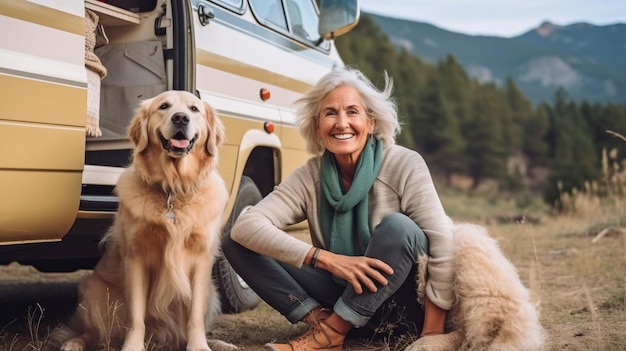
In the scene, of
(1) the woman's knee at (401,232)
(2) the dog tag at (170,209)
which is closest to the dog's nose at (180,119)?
(2) the dog tag at (170,209)

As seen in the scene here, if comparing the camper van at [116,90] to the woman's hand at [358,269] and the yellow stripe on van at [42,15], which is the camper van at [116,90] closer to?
the yellow stripe on van at [42,15]

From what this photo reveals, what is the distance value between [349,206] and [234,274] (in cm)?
162

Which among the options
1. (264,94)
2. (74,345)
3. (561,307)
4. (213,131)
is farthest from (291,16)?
(74,345)

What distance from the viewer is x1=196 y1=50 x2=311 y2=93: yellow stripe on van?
416cm

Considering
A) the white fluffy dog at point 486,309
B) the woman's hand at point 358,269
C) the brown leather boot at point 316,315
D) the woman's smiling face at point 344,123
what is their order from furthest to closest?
the woman's smiling face at point 344,123 → the brown leather boot at point 316,315 → the woman's hand at point 358,269 → the white fluffy dog at point 486,309

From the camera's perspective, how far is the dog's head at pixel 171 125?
3.47 metres

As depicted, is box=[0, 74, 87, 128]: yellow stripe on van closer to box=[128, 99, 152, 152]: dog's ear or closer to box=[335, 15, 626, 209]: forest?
box=[128, 99, 152, 152]: dog's ear

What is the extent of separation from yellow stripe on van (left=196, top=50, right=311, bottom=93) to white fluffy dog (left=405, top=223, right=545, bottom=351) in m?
1.89

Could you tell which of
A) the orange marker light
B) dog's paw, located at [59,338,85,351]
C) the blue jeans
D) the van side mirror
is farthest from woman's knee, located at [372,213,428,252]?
the van side mirror

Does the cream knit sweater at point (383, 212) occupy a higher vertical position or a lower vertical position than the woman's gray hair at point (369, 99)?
lower

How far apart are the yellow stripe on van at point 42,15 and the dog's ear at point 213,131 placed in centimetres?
81

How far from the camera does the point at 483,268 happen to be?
317 cm

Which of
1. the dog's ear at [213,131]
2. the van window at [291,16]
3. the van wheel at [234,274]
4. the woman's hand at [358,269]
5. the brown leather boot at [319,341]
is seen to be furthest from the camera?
the van window at [291,16]

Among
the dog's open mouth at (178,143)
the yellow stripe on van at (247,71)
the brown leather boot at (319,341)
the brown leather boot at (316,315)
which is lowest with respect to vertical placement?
the brown leather boot at (319,341)
